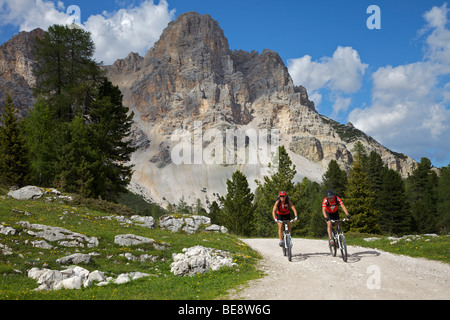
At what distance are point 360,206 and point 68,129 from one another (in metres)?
36.3

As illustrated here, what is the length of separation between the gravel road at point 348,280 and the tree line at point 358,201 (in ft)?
75.7

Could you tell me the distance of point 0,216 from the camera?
16.5m

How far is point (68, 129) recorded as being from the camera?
32.7m

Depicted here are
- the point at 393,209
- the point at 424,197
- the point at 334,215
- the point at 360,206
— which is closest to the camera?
the point at 334,215

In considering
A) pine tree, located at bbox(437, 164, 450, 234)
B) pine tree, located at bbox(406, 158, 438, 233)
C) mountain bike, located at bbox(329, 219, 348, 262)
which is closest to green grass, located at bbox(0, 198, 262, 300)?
mountain bike, located at bbox(329, 219, 348, 262)

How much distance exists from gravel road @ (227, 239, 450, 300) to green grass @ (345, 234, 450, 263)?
1.44 meters

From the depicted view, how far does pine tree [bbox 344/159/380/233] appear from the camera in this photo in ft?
117

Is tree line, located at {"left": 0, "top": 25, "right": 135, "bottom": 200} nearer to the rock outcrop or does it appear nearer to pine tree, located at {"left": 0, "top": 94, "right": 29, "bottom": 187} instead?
pine tree, located at {"left": 0, "top": 94, "right": 29, "bottom": 187}

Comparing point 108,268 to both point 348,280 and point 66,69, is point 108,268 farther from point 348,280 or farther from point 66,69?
point 66,69

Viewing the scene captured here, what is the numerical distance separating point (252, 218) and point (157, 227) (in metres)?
16.0

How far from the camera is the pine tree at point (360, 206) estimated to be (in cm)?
3575

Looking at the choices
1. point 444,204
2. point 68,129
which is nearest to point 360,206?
point 444,204
